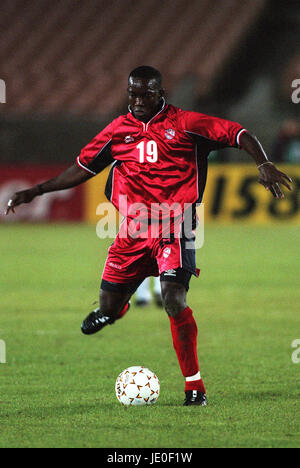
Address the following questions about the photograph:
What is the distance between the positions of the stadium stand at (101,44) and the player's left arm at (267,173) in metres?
21.6

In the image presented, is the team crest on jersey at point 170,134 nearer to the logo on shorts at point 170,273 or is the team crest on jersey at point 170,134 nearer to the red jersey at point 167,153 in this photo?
the red jersey at point 167,153

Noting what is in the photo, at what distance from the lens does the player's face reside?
5699mm

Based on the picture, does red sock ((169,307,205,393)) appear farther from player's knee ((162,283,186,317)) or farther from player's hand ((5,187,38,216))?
player's hand ((5,187,38,216))

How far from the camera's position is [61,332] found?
898 centimetres

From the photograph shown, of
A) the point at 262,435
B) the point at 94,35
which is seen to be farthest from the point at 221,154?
the point at 262,435

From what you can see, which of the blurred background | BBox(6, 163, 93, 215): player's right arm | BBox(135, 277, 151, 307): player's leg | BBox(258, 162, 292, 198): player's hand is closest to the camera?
BBox(258, 162, 292, 198): player's hand

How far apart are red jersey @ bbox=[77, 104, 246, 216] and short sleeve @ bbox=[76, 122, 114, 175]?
0.08 meters

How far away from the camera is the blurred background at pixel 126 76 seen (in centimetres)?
2281

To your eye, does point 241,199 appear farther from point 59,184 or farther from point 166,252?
point 166,252

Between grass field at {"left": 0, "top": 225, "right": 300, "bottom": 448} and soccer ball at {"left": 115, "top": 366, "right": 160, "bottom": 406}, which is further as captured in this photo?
soccer ball at {"left": 115, "top": 366, "right": 160, "bottom": 406}

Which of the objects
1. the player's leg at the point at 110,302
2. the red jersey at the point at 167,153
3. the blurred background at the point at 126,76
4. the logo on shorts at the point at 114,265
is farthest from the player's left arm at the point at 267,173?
the blurred background at the point at 126,76

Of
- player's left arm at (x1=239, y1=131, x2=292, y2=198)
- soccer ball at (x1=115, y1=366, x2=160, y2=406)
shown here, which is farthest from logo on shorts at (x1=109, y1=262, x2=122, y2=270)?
player's left arm at (x1=239, y1=131, x2=292, y2=198)

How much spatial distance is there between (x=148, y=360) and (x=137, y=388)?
1753mm
